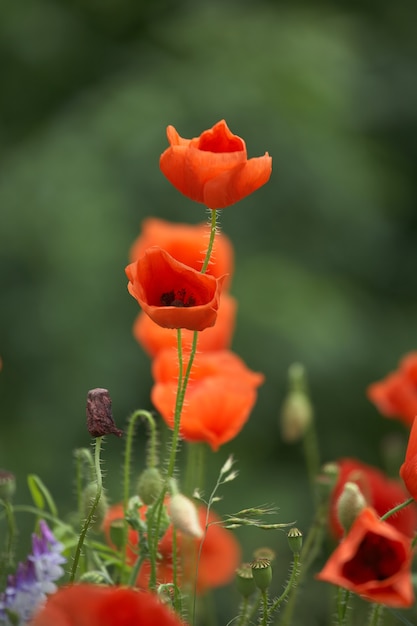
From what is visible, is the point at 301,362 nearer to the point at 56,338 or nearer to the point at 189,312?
the point at 56,338

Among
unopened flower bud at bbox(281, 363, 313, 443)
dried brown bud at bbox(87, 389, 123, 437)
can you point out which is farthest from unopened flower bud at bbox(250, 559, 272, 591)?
unopened flower bud at bbox(281, 363, 313, 443)

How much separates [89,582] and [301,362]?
130cm

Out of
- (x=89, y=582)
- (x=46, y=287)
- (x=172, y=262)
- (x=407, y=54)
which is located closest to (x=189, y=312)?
(x=172, y=262)

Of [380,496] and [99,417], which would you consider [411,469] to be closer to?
[99,417]

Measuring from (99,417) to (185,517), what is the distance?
8cm

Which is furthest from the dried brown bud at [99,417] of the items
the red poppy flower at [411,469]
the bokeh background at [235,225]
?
the bokeh background at [235,225]

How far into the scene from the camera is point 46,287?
2043 millimetres

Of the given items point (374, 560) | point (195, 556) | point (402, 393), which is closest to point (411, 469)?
point (374, 560)

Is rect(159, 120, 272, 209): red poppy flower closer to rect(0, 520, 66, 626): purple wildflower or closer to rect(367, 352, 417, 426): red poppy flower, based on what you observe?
rect(0, 520, 66, 626): purple wildflower

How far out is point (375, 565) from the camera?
61 centimetres

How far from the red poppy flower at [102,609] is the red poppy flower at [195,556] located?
27 centimetres

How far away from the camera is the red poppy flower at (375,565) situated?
0.56 m

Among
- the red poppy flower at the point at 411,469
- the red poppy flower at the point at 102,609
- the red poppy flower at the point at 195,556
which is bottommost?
the red poppy flower at the point at 195,556

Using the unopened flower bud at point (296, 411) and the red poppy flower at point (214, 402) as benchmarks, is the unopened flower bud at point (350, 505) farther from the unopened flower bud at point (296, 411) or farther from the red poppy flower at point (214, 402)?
the unopened flower bud at point (296, 411)
